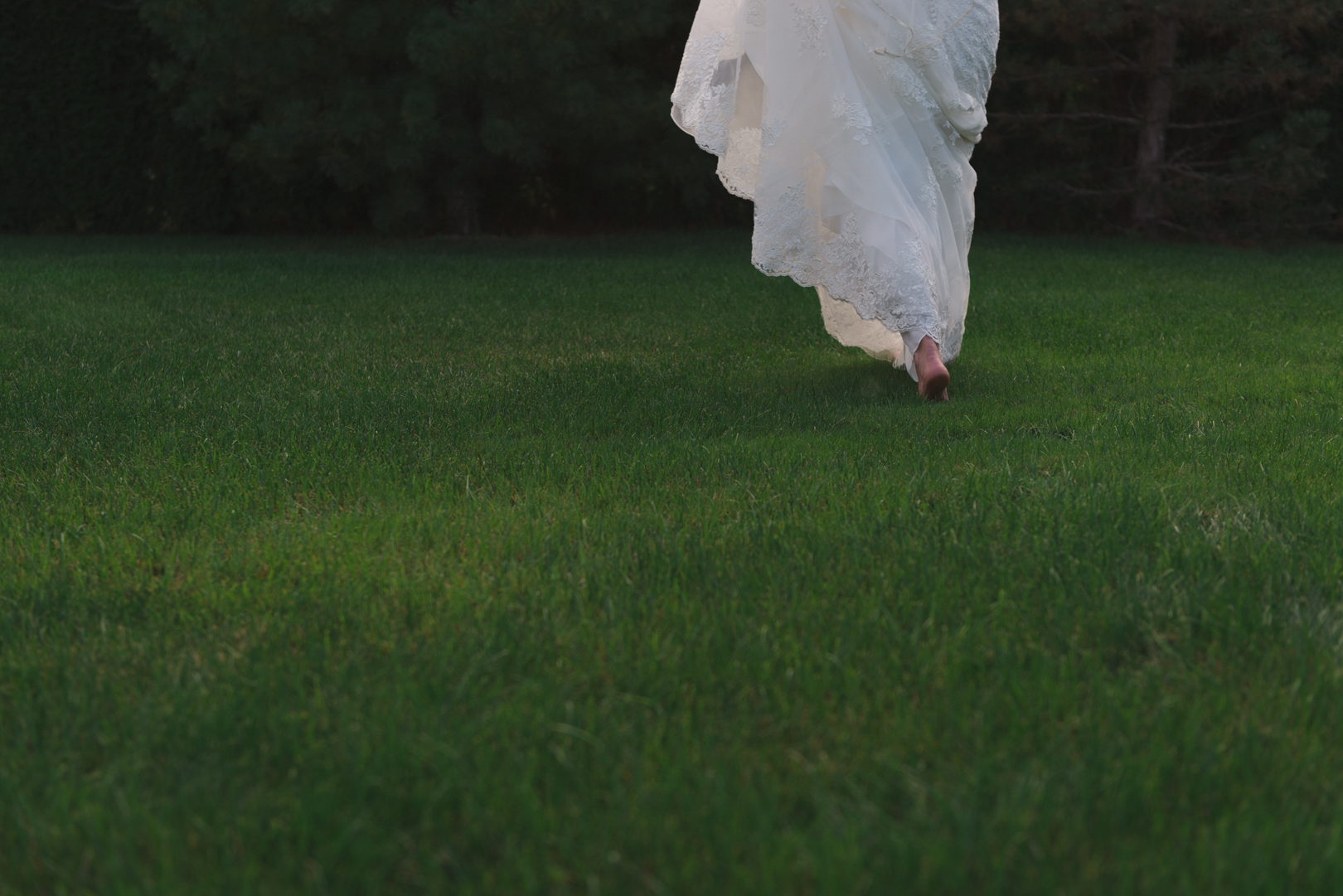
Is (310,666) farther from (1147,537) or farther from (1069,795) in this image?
(1147,537)

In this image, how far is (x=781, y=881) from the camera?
1.15 m

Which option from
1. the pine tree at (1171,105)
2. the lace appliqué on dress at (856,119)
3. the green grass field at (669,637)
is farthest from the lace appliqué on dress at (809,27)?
the pine tree at (1171,105)

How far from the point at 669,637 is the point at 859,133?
2.32m

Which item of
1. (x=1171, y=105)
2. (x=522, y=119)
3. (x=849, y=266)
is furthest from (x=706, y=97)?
(x=1171, y=105)

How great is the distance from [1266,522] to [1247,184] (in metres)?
10.4

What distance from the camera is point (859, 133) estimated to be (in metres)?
3.56

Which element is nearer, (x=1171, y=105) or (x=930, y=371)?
(x=930, y=371)

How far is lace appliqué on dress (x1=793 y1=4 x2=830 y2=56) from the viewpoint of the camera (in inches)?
141

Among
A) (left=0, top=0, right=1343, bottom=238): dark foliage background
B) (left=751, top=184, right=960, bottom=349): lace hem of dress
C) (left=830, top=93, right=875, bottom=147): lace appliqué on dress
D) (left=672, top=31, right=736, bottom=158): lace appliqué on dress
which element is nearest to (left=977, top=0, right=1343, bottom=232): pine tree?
(left=0, top=0, right=1343, bottom=238): dark foliage background

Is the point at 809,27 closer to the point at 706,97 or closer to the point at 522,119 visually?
the point at 706,97

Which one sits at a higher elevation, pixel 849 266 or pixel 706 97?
pixel 706 97

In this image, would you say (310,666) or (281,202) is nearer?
(310,666)

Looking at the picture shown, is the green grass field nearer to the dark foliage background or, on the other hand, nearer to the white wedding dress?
the white wedding dress

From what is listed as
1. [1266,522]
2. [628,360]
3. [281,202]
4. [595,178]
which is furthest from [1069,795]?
[281,202]
